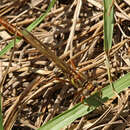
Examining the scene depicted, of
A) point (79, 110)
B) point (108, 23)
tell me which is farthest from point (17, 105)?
point (108, 23)

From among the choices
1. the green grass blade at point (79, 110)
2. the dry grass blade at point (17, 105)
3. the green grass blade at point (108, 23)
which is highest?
the green grass blade at point (108, 23)

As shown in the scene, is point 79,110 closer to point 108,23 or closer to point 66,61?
point 66,61

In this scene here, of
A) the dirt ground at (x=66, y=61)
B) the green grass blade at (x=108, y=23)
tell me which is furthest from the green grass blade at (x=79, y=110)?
the green grass blade at (x=108, y=23)

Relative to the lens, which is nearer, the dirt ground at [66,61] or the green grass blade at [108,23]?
the green grass blade at [108,23]

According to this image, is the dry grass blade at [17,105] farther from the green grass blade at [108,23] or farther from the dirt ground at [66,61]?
the green grass blade at [108,23]

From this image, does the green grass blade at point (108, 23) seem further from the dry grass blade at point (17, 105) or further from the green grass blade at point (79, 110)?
the dry grass blade at point (17, 105)

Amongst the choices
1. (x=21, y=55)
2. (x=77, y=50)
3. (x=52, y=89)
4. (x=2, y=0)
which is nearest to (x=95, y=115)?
(x=52, y=89)

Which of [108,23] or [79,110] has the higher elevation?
[108,23]

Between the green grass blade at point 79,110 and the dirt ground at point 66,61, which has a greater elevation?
the dirt ground at point 66,61
